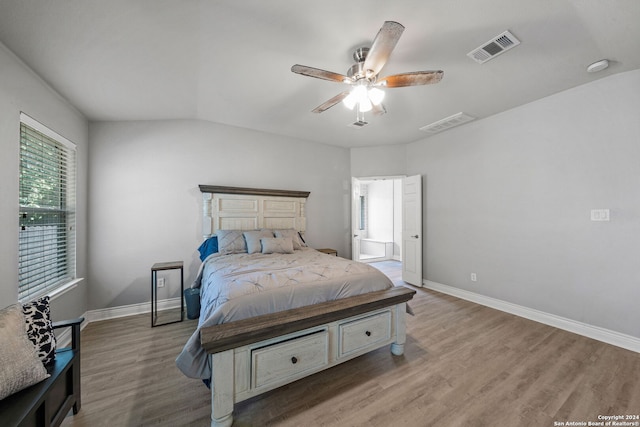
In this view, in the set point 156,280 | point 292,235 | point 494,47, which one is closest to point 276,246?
point 292,235

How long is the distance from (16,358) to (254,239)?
2.12m

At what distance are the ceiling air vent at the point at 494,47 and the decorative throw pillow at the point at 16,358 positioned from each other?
355 centimetres

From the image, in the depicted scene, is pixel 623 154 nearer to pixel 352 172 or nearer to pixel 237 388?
pixel 352 172

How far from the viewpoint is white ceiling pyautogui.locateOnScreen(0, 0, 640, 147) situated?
1.56 metres

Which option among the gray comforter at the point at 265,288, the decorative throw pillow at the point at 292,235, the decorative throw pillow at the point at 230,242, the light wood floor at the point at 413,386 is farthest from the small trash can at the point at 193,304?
the decorative throw pillow at the point at 292,235

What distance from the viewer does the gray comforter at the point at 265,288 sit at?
1435 mm

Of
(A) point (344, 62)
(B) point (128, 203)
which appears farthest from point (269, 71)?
(B) point (128, 203)

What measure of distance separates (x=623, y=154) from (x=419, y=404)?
3.14 metres

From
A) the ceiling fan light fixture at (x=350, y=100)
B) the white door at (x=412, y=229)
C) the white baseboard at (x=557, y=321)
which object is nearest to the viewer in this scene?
the ceiling fan light fixture at (x=350, y=100)

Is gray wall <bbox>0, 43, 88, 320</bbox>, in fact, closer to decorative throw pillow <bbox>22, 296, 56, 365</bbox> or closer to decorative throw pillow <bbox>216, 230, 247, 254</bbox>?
decorative throw pillow <bbox>22, 296, 56, 365</bbox>

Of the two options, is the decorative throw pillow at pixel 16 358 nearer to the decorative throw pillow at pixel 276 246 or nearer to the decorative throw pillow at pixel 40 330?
the decorative throw pillow at pixel 40 330

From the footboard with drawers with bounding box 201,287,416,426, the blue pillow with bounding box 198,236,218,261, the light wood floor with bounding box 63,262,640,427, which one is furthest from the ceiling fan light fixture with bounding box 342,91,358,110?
the blue pillow with bounding box 198,236,218,261

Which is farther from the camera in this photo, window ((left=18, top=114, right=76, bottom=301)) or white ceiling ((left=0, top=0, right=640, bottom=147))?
window ((left=18, top=114, right=76, bottom=301))

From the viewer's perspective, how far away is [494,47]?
6.39ft
